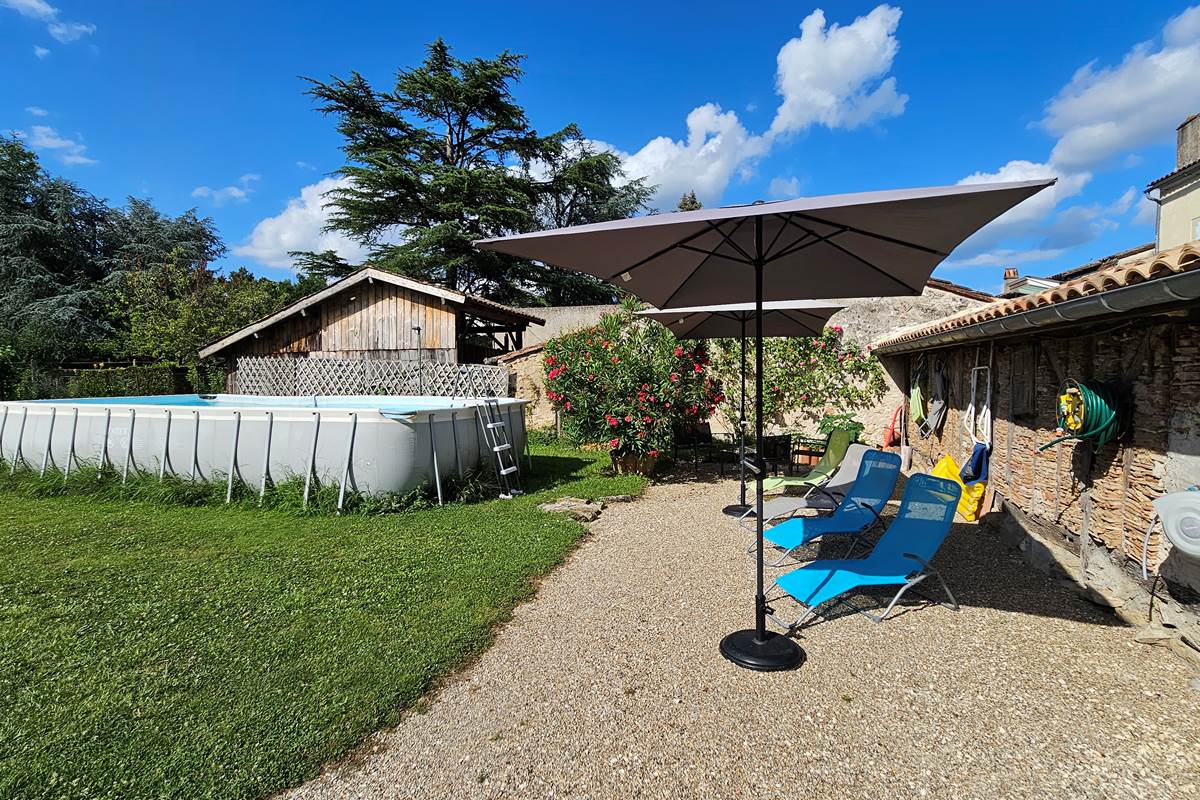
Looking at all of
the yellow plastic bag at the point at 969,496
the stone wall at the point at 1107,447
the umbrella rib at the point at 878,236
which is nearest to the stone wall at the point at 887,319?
the yellow plastic bag at the point at 969,496

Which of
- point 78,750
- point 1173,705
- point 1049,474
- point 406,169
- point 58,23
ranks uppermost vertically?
point 406,169

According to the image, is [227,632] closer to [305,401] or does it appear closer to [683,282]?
[683,282]

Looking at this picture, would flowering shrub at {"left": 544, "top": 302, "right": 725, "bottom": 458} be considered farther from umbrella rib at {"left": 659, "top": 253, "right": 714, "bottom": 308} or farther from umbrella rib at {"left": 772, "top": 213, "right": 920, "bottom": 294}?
umbrella rib at {"left": 772, "top": 213, "right": 920, "bottom": 294}

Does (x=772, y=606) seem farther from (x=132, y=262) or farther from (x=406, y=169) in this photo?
(x=132, y=262)

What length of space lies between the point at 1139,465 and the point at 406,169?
25.4 m

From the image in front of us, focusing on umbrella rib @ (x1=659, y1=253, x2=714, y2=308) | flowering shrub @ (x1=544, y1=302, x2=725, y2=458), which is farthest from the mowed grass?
umbrella rib @ (x1=659, y1=253, x2=714, y2=308)

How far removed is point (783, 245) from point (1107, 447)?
2883 mm

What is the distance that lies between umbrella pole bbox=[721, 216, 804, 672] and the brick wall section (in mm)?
2564

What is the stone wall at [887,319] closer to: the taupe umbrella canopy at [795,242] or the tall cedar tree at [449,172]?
the taupe umbrella canopy at [795,242]

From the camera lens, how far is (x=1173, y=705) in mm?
2771

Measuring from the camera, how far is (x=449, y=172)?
23.2 meters

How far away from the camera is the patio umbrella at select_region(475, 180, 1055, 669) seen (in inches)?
103

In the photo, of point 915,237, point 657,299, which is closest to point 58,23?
point 657,299

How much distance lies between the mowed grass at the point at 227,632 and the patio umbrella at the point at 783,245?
210cm
